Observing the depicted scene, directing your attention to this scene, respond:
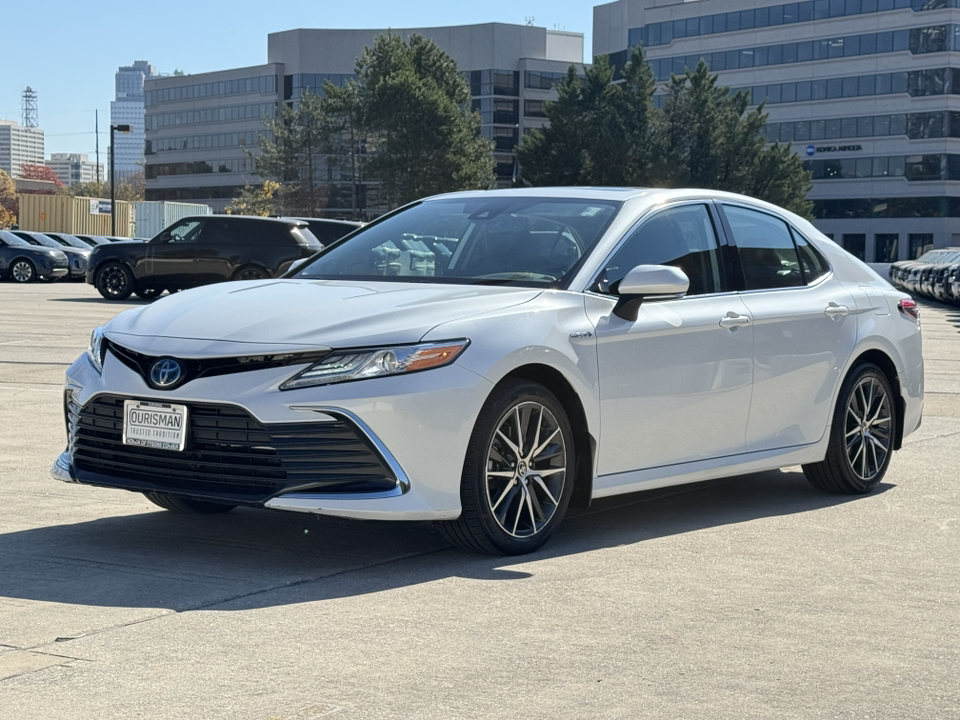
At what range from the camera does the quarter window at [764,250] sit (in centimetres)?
746

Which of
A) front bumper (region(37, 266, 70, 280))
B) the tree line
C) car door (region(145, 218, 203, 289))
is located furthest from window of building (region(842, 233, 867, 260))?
car door (region(145, 218, 203, 289))

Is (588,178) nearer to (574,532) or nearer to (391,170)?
(391,170)

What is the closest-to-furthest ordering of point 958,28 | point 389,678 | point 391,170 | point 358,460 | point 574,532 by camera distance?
point 389,678, point 358,460, point 574,532, point 391,170, point 958,28

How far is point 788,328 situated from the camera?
7406 millimetres

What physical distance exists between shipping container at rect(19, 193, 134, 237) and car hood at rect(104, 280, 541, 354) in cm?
6786

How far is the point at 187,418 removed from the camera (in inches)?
220

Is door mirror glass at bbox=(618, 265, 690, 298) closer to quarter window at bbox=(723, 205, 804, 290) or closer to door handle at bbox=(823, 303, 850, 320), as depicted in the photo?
quarter window at bbox=(723, 205, 804, 290)

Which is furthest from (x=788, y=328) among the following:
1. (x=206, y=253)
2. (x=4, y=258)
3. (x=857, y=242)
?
(x=857, y=242)

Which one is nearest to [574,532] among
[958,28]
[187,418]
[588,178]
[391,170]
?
[187,418]

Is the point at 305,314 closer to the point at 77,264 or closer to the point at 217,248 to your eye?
the point at 217,248

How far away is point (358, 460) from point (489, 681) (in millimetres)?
1471

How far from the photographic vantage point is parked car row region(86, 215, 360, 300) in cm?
2759

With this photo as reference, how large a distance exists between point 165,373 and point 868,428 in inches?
163

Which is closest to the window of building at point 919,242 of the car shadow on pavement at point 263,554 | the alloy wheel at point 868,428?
the alloy wheel at point 868,428
